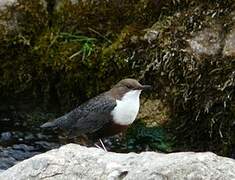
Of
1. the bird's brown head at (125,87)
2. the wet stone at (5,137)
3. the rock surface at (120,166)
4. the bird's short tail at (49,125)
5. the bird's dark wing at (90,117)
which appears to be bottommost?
the wet stone at (5,137)

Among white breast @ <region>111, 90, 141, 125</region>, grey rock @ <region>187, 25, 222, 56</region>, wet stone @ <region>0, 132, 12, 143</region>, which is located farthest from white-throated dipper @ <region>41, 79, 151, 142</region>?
wet stone @ <region>0, 132, 12, 143</region>

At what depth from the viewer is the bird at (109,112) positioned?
5.75m

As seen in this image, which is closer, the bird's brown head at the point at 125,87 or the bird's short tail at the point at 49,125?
the bird's brown head at the point at 125,87

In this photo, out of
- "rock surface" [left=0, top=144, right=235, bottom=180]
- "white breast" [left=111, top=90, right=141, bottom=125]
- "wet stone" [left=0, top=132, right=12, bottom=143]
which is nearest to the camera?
"rock surface" [left=0, top=144, right=235, bottom=180]

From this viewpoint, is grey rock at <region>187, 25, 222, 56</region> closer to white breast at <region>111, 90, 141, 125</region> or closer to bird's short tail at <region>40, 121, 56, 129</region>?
white breast at <region>111, 90, 141, 125</region>

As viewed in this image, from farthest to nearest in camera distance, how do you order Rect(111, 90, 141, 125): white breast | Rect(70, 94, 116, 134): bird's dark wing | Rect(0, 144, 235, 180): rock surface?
Rect(70, 94, 116, 134): bird's dark wing, Rect(111, 90, 141, 125): white breast, Rect(0, 144, 235, 180): rock surface

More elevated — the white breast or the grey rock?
the grey rock

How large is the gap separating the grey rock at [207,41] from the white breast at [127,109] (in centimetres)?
61

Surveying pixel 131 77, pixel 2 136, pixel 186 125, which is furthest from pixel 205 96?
pixel 2 136

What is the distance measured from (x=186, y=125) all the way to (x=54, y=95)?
1229 millimetres

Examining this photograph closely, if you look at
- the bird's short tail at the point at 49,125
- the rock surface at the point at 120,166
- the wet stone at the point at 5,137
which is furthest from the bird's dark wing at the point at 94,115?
the rock surface at the point at 120,166

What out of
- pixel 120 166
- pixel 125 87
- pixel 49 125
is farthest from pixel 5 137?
pixel 120 166

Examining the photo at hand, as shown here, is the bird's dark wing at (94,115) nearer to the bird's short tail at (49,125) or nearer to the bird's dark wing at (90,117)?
the bird's dark wing at (90,117)

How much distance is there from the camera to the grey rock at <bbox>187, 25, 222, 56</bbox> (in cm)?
604
